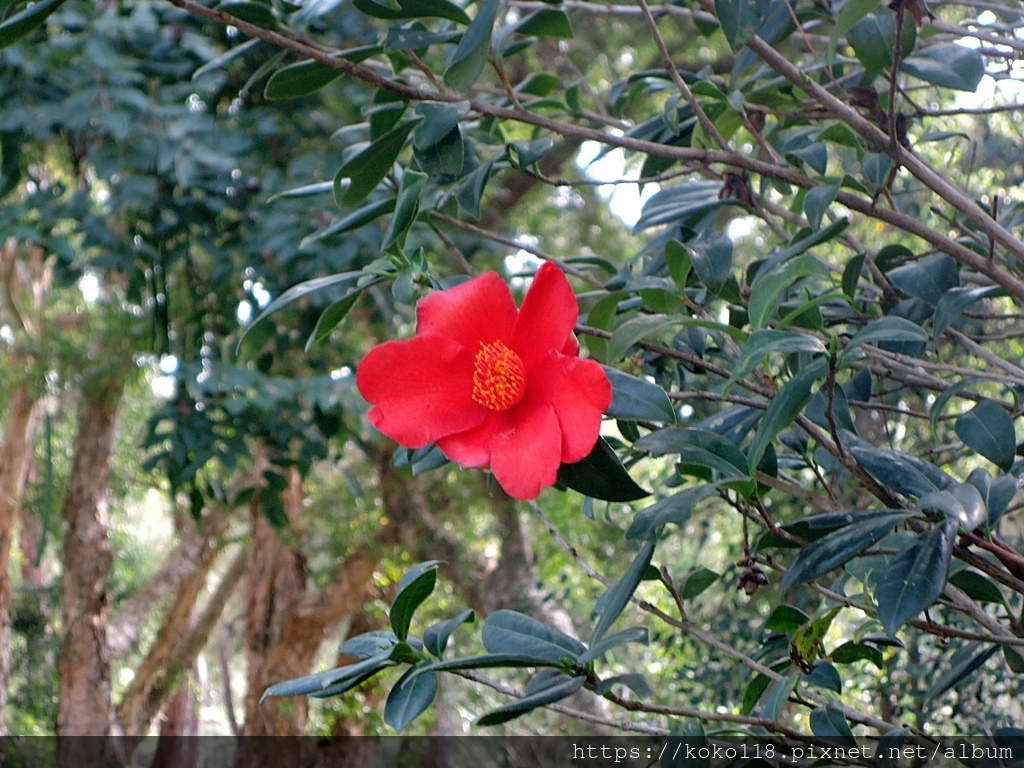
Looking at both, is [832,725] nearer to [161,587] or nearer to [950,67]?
[950,67]

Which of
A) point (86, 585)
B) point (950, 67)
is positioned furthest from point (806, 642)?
point (86, 585)

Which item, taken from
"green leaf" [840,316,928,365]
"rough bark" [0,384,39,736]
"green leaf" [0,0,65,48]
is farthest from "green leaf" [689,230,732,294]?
"rough bark" [0,384,39,736]

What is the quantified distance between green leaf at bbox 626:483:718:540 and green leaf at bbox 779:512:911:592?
71 millimetres

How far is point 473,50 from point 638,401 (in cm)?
29

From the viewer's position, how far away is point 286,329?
221cm

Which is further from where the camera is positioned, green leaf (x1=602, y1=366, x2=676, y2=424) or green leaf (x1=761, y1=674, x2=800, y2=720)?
green leaf (x1=761, y1=674, x2=800, y2=720)

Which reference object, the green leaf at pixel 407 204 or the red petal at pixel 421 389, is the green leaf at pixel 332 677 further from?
the green leaf at pixel 407 204

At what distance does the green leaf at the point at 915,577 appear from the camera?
504 mm

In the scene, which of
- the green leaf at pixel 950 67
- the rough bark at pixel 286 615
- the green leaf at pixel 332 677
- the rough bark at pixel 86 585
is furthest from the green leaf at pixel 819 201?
the rough bark at pixel 86 585

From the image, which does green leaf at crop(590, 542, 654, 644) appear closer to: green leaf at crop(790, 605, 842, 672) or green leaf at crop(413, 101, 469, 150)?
green leaf at crop(790, 605, 842, 672)

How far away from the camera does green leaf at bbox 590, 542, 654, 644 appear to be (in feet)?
1.96

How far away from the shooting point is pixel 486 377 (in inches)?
22.0

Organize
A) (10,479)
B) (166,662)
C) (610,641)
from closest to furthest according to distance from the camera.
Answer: (610,641), (166,662), (10,479)

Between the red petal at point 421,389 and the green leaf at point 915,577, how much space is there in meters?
0.25
